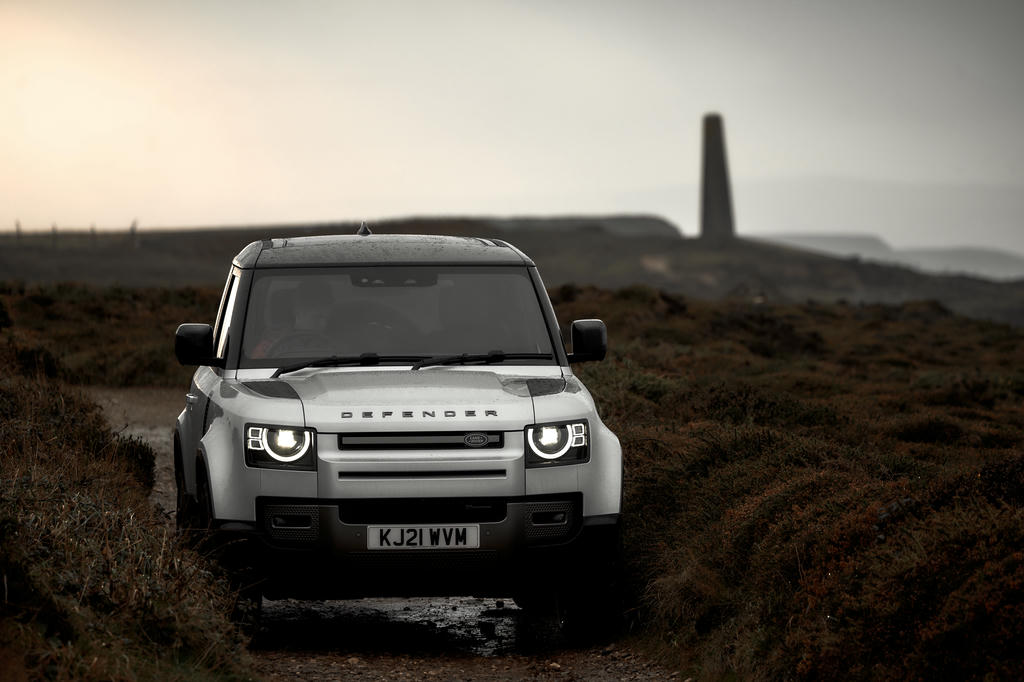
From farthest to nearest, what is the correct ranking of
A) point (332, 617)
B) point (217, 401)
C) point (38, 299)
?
point (38, 299)
point (332, 617)
point (217, 401)

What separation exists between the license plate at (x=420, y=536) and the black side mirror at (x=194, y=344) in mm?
1784

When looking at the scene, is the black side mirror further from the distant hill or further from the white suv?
the distant hill

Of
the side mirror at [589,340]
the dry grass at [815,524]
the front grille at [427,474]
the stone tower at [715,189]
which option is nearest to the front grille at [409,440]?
the front grille at [427,474]

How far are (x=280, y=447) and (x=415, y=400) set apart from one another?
730 mm

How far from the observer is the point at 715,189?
11719 cm

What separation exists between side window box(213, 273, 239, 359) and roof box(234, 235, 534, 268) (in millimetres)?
159

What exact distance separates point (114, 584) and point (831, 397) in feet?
46.7

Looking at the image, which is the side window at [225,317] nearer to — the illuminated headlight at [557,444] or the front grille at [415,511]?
the front grille at [415,511]

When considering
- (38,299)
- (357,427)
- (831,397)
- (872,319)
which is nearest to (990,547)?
(357,427)

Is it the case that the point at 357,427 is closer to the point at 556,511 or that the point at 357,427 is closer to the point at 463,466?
the point at 463,466

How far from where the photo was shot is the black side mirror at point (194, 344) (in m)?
7.89

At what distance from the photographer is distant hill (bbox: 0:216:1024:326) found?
9694 cm

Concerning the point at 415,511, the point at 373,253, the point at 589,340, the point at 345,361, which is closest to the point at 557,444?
the point at 415,511

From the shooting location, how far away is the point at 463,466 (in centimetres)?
686
